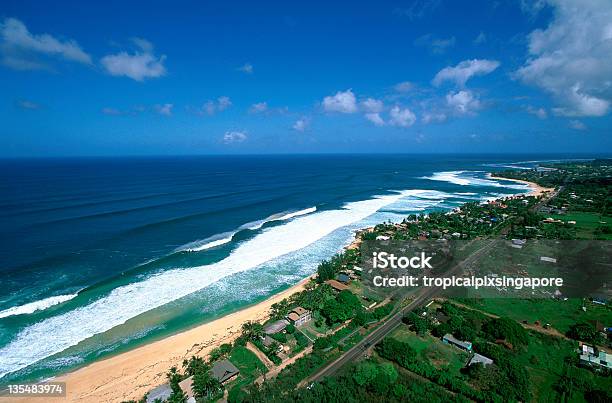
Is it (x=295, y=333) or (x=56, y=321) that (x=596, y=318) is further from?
(x=56, y=321)

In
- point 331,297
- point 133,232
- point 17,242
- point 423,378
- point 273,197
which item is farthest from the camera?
point 273,197

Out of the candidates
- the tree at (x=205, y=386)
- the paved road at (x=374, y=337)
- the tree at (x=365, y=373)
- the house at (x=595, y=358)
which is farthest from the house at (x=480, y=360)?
the tree at (x=205, y=386)

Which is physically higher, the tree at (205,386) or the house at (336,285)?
the house at (336,285)

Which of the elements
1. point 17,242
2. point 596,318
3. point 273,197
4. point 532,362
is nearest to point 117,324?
point 17,242

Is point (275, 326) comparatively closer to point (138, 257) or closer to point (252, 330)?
point (252, 330)

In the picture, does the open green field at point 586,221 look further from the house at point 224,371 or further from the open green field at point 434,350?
the house at point 224,371
